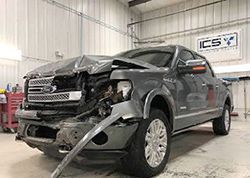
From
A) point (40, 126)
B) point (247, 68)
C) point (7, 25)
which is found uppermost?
point (7, 25)

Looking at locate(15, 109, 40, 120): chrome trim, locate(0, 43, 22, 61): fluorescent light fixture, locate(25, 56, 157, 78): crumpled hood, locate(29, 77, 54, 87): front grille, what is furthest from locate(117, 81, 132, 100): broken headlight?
locate(0, 43, 22, 61): fluorescent light fixture

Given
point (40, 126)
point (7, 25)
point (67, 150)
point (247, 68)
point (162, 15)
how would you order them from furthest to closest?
point (162, 15) < point (247, 68) < point (7, 25) < point (40, 126) < point (67, 150)

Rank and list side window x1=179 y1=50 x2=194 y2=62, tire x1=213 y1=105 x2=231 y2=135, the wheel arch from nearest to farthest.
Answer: the wheel arch
side window x1=179 y1=50 x2=194 y2=62
tire x1=213 y1=105 x2=231 y2=135

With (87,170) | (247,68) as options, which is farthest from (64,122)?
(247,68)

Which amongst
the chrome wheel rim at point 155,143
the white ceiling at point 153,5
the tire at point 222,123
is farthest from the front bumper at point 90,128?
the white ceiling at point 153,5

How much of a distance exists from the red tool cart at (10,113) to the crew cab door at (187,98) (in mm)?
3823

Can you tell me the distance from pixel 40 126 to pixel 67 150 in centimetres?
43

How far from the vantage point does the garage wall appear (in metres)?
8.46

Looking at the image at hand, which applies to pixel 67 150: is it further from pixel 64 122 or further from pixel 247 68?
pixel 247 68

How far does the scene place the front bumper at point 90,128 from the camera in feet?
5.98

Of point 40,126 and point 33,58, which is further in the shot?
point 33,58

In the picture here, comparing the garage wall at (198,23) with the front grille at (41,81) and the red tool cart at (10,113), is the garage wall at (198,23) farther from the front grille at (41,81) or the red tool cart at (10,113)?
the front grille at (41,81)

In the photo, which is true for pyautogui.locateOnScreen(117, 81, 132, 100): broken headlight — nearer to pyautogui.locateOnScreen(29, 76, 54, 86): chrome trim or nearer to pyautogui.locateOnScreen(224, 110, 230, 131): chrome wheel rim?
pyautogui.locateOnScreen(29, 76, 54, 86): chrome trim

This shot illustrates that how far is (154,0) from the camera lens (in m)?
9.79
